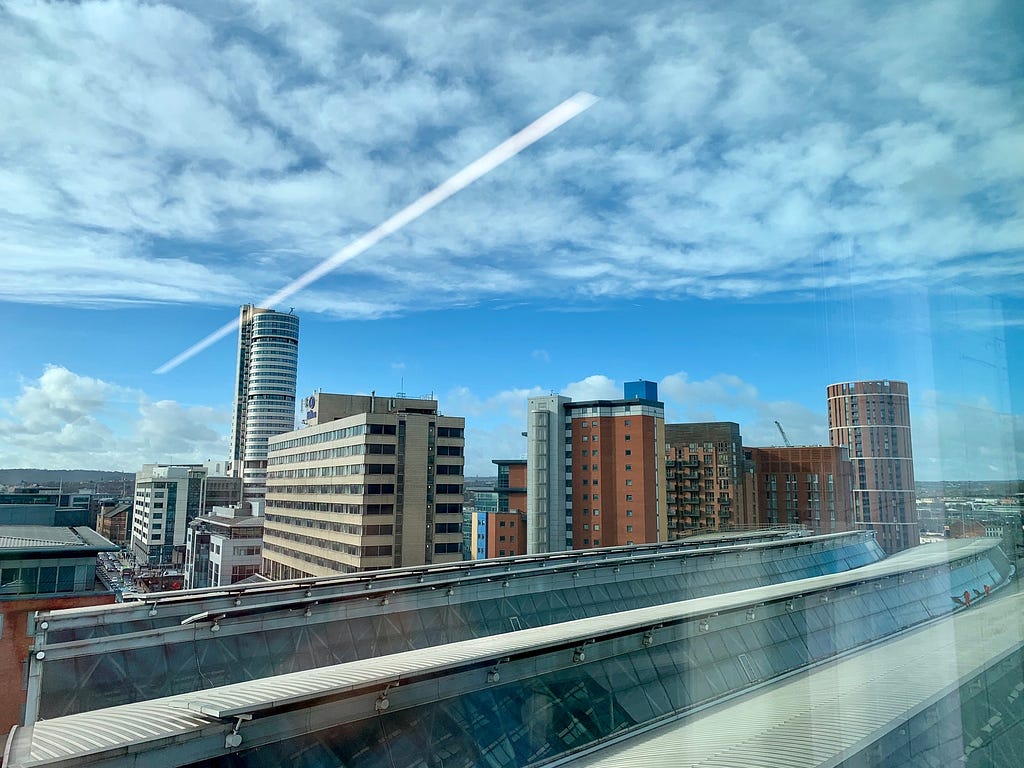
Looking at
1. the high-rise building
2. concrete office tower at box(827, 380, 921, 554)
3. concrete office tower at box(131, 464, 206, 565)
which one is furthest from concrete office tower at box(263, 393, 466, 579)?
concrete office tower at box(131, 464, 206, 565)

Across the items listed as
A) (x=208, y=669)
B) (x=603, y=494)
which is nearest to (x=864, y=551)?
(x=208, y=669)

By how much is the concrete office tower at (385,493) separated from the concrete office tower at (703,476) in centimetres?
1160

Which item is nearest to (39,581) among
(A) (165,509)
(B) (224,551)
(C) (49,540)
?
(C) (49,540)

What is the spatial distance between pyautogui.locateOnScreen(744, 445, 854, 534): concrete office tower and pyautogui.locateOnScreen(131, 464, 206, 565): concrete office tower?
2991 cm

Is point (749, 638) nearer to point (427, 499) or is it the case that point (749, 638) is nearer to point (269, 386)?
point (427, 499)

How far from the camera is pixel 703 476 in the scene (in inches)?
1147

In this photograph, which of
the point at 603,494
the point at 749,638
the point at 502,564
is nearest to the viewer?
the point at 749,638

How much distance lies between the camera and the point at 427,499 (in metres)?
20.2

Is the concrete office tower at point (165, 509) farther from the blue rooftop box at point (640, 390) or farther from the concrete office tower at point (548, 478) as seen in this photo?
the blue rooftop box at point (640, 390)

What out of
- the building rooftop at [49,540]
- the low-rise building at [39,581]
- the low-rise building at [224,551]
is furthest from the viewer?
the low-rise building at [224,551]

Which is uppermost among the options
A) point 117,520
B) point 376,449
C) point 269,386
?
point 269,386

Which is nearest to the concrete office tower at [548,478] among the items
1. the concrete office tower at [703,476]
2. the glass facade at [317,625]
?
the concrete office tower at [703,476]

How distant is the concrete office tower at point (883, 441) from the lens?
3080 mm

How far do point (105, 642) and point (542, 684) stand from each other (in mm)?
3606
